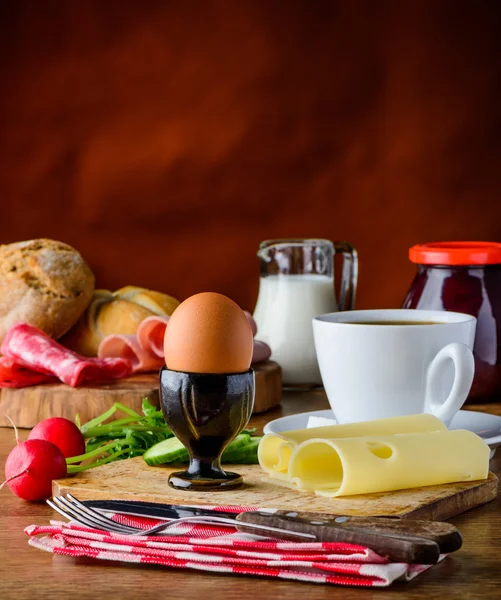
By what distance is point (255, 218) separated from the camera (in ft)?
10.3

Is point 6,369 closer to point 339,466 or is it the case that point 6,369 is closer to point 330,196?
point 339,466

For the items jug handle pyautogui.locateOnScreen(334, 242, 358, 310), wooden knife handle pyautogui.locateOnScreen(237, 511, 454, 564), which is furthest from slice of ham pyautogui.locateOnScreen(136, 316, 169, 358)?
wooden knife handle pyautogui.locateOnScreen(237, 511, 454, 564)

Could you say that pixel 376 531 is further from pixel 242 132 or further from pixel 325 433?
pixel 242 132

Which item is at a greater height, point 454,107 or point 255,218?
point 454,107

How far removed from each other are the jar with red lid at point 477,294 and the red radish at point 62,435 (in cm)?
67

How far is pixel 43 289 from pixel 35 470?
2.85 feet

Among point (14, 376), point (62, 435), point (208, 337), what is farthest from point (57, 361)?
point (208, 337)

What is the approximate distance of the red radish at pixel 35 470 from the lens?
3.27 ft

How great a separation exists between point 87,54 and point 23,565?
97.0 inches

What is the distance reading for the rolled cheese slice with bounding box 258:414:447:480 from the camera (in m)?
0.99

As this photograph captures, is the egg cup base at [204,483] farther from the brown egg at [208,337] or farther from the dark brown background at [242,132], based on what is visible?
the dark brown background at [242,132]

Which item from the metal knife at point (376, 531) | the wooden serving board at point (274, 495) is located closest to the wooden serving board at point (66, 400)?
the wooden serving board at point (274, 495)

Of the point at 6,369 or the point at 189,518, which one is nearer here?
the point at 189,518

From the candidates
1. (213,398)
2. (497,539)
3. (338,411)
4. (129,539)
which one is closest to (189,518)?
(129,539)
